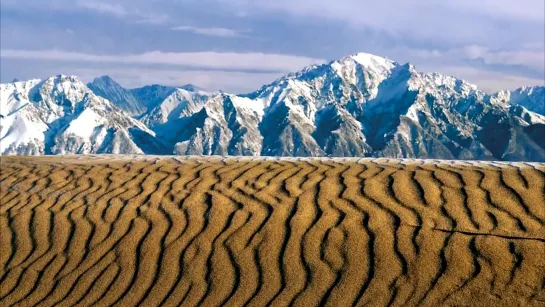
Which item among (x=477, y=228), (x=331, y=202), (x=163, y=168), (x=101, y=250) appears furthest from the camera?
(x=163, y=168)

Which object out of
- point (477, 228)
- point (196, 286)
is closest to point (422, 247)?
point (477, 228)

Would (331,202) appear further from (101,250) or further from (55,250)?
(55,250)

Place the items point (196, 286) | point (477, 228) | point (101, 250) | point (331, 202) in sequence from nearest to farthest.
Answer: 1. point (196, 286)
2. point (477, 228)
3. point (101, 250)
4. point (331, 202)

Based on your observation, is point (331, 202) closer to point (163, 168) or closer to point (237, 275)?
point (237, 275)

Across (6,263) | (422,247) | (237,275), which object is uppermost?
(422,247)

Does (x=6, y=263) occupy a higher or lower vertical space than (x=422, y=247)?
lower

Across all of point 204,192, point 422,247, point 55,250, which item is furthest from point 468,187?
point 55,250

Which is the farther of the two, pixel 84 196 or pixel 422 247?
pixel 84 196
